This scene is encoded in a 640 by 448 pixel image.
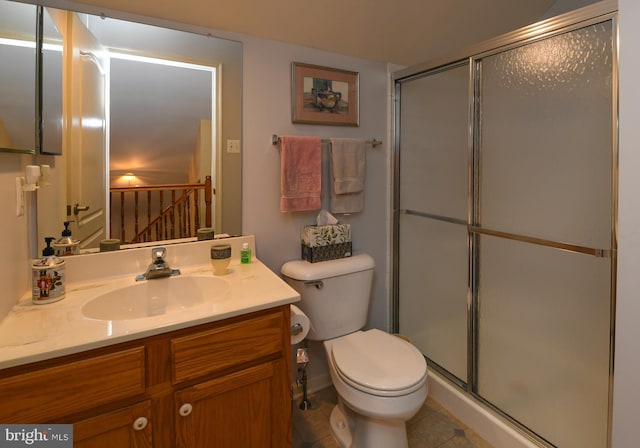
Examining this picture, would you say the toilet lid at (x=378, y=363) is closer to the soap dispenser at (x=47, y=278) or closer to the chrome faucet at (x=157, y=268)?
the chrome faucet at (x=157, y=268)

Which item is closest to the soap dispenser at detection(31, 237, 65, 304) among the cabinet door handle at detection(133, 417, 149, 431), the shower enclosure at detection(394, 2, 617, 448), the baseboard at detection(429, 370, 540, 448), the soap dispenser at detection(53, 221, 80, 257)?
the soap dispenser at detection(53, 221, 80, 257)

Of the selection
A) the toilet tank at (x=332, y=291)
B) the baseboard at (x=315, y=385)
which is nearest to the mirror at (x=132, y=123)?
the toilet tank at (x=332, y=291)

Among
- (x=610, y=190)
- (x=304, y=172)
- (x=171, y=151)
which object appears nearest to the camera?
(x=610, y=190)

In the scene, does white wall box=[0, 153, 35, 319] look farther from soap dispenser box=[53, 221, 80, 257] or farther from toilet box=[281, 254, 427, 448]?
toilet box=[281, 254, 427, 448]

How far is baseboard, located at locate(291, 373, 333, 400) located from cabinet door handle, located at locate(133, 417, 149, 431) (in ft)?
3.41

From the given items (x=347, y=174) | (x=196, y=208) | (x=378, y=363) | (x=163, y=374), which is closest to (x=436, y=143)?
(x=347, y=174)

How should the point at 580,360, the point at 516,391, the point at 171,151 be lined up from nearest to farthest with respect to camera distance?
the point at 580,360
the point at 171,151
the point at 516,391

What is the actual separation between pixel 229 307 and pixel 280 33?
129cm

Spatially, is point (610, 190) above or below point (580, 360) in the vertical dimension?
above

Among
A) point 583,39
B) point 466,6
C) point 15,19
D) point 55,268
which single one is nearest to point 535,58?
point 583,39

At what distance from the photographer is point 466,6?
1751 millimetres

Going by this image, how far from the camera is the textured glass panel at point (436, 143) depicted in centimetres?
179

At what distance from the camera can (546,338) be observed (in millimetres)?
1490

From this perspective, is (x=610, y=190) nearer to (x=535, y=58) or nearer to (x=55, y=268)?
(x=535, y=58)
